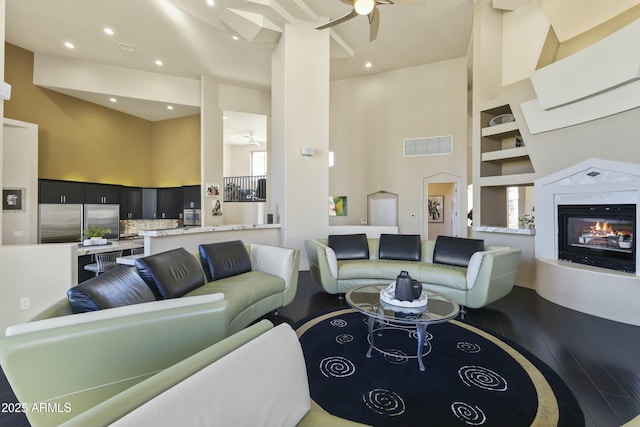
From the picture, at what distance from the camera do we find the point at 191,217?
312 inches

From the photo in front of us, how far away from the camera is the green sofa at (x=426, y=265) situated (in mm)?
3172

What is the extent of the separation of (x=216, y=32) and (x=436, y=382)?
6603 millimetres

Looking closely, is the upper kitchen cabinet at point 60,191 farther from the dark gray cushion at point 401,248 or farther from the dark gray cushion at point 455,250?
the dark gray cushion at point 455,250

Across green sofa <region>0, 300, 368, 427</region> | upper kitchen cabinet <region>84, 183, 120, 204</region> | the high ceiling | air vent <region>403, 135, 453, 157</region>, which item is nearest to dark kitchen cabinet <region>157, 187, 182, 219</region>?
upper kitchen cabinet <region>84, 183, 120, 204</region>

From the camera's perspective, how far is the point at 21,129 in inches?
206

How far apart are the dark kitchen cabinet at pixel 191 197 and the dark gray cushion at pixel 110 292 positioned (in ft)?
19.8

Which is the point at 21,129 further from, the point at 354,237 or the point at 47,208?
the point at 354,237

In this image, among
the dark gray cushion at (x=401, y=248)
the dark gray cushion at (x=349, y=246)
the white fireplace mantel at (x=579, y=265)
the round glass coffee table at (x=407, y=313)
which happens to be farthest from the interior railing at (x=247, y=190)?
the white fireplace mantel at (x=579, y=265)

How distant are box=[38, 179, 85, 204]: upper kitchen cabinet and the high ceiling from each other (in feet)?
7.36

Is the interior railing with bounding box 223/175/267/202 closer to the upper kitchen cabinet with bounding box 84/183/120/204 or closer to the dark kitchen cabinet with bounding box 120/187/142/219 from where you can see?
the dark kitchen cabinet with bounding box 120/187/142/219

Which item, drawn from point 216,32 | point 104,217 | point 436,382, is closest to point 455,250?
point 436,382

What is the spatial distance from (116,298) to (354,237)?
318 cm

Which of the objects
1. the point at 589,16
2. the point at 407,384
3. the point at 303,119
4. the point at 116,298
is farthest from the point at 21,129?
the point at 589,16

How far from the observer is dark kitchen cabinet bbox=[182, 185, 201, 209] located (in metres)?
7.90
